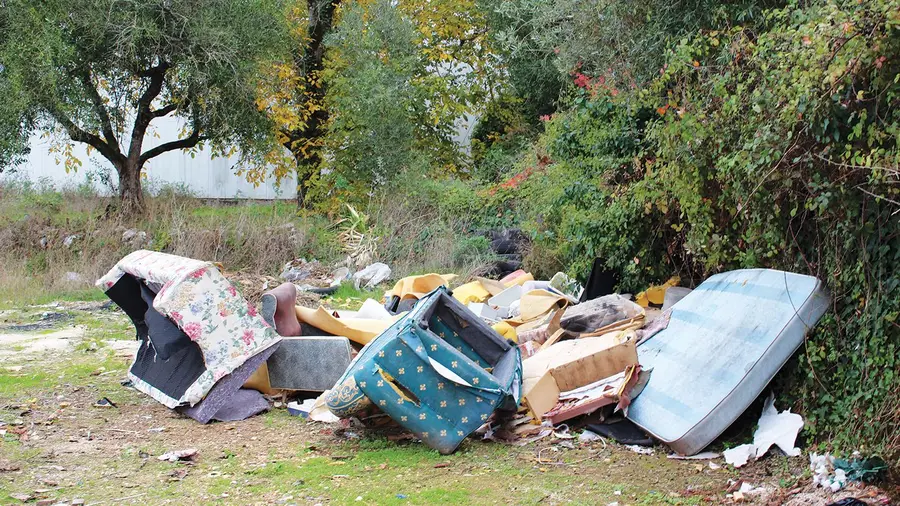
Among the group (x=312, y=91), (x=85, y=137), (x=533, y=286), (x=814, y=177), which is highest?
(x=312, y=91)

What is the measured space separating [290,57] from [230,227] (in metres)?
4.51

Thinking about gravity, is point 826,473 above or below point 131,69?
below

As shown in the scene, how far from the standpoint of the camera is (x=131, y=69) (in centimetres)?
1215

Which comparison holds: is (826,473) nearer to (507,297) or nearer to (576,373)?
(576,373)

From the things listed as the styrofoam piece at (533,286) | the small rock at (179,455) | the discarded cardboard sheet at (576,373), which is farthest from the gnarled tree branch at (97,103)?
the discarded cardboard sheet at (576,373)

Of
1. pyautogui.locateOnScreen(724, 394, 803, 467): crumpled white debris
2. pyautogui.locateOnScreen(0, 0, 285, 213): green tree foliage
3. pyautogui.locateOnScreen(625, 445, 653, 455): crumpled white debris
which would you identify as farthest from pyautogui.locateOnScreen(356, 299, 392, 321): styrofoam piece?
pyautogui.locateOnScreen(0, 0, 285, 213): green tree foliage

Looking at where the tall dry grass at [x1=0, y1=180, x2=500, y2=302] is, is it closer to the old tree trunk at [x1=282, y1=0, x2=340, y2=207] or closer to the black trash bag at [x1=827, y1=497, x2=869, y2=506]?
the old tree trunk at [x1=282, y1=0, x2=340, y2=207]

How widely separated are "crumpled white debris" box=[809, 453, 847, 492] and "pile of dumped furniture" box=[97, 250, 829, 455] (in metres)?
A: 0.38

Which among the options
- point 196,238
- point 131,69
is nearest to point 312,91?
point 131,69

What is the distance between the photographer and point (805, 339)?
436 cm

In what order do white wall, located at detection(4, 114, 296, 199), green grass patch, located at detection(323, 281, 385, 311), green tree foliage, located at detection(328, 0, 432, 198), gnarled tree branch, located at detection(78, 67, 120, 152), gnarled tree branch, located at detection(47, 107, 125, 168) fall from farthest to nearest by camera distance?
white wall, located at detection(4, 114, 296, 199), green tree foliage, located at detection(328, 0, 432, 198), gnarled tree branch, located at detection(78, 67, 120, 152), gnarled tree branch, located at detection(47, 107, 125, 168), green grass patch, located at detection(323, 281, 385, 311)

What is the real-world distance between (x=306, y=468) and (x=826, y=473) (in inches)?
101

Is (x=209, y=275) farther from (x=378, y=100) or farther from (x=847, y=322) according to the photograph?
(x=378, y=100)

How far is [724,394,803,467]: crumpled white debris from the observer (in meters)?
4.25
